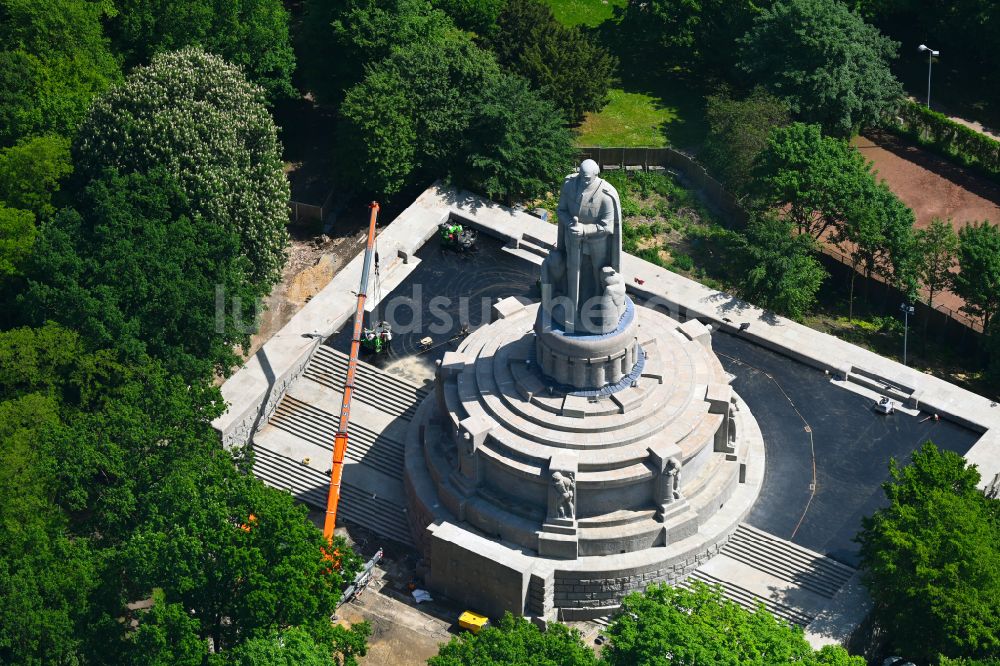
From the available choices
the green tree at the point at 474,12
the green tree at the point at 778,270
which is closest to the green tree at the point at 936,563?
the green tree at the point at 778,270

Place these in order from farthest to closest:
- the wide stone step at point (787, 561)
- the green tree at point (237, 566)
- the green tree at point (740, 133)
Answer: the green tree at point (740, 133) → the wide stone step at point (787, 561) → the green tree at point (237, 566)

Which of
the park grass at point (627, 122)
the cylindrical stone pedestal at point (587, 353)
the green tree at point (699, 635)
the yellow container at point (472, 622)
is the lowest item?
the yellow container at point (472, 622)

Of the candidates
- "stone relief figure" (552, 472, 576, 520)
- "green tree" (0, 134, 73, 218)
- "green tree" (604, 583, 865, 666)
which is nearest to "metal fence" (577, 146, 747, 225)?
"stone relief figure" (552, 472, 576, 520)

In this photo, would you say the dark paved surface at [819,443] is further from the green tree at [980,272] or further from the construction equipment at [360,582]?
the construction equipment at [360,582]

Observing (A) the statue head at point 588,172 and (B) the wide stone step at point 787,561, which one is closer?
(A) the statue head at point 588,172

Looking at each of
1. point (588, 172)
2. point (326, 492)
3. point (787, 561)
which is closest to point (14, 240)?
point (326, 492)

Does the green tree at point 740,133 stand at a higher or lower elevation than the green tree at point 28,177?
higher

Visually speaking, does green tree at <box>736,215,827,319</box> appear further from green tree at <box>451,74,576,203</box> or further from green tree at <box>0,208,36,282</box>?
green tree at <box>0,208,36,282</box>

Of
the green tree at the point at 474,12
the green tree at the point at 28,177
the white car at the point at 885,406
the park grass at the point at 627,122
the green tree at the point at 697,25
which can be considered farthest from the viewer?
the green tree at the point at 697,25
